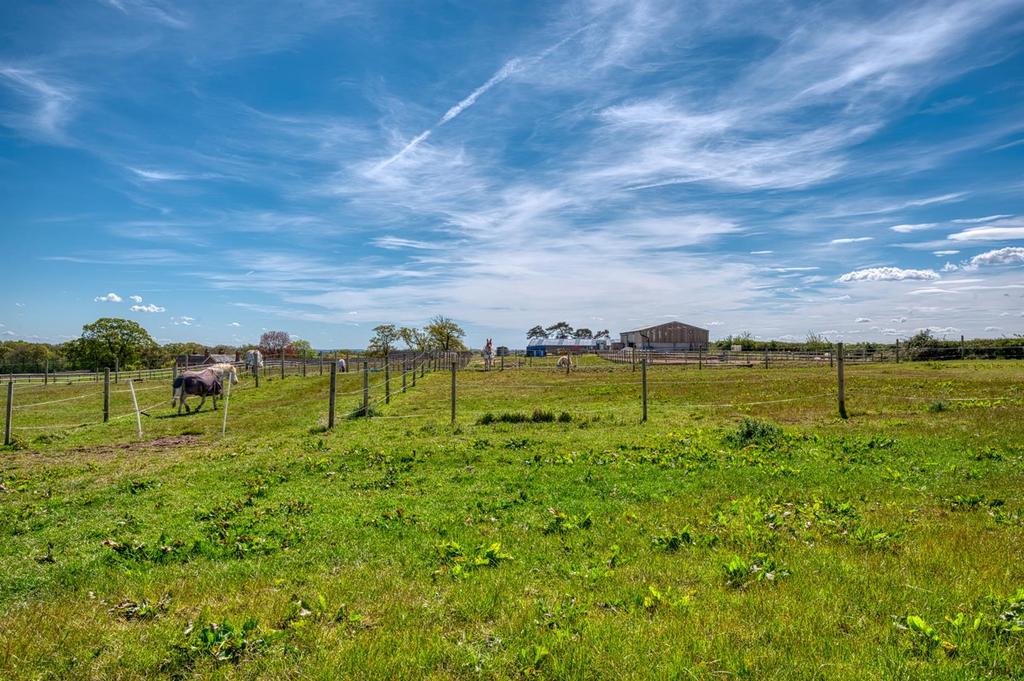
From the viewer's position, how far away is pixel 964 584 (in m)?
5.26

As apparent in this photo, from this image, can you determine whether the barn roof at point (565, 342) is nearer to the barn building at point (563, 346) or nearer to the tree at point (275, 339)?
the barn building at point (563, 346)

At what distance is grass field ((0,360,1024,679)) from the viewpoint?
433 cm

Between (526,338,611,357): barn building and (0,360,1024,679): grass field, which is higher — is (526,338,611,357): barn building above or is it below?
above

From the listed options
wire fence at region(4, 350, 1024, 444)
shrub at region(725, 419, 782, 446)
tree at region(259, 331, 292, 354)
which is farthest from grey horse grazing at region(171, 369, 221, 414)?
tree at region(259, 331, 292, 354)

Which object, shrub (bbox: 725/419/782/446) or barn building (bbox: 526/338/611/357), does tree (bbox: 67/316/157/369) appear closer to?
barn building (bbox: 526/338/611/357)

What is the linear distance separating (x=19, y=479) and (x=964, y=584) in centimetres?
1530

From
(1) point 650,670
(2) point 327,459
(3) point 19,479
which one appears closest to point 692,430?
(2) point 327,459

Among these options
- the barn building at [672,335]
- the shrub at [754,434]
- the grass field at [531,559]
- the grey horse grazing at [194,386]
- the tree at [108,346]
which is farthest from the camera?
the barn building at [672,335]

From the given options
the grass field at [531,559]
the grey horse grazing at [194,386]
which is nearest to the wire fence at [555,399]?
the grey horse grazing at [194,386]

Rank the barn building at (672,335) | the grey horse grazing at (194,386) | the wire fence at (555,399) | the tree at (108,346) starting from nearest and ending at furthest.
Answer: the wire fence at (555,399) → the grey horse grazing at (194,386) → the tree at (108,346) → the barn building at (672,335)

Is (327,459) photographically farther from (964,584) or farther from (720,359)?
(720,359)

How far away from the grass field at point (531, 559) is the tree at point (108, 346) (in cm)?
7017

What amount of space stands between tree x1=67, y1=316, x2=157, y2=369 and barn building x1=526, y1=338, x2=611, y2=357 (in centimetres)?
6353

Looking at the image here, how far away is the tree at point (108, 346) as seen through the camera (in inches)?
2788
